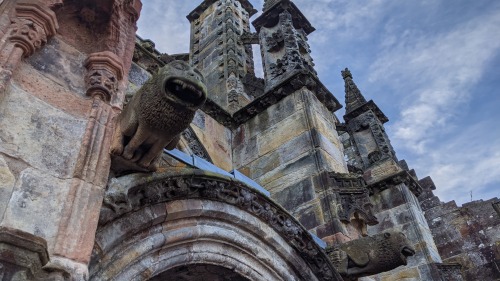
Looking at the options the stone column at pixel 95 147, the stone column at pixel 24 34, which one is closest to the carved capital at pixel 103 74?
the stone column at pixel 95 147

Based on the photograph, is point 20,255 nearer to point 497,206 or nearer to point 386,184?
point 386,184

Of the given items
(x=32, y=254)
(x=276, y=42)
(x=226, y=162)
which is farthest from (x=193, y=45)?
(x=32, y=254)

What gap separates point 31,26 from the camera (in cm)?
257

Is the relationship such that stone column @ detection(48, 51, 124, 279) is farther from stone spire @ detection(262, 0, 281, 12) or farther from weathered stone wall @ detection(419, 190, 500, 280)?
weathered stone wall @ detection(419, 190, 500, 280)

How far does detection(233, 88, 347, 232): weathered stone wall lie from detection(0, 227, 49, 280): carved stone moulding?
349cm

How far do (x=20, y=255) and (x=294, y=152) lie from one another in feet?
13.9

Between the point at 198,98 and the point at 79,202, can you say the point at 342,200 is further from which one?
the point at 79,202

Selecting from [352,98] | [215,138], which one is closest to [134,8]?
[215,138]

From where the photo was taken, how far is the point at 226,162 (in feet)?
21.1

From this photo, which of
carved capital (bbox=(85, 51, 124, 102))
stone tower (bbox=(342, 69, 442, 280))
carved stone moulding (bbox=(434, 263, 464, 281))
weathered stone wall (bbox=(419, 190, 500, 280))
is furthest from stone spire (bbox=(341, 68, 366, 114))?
carved capital (bbox=(85, 51, 124, 102))

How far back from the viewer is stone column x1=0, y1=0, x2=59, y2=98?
2.32 metres

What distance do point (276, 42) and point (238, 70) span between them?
1.63m

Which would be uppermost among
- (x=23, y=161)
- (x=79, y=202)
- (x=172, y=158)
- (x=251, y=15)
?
(x=251, y=15)

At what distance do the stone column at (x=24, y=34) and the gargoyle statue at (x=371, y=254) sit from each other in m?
3.22
